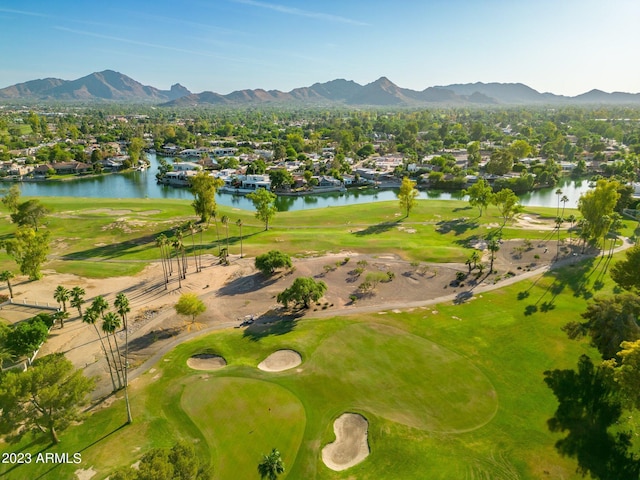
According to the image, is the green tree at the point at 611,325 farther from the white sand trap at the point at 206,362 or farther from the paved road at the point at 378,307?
the white sand trap at the point at 206,362

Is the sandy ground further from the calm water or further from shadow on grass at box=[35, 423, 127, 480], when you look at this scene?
the calm water

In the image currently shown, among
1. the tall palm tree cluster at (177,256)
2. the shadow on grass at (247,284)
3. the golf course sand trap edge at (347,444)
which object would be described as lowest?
the golf course sand trap edge at (347,444)

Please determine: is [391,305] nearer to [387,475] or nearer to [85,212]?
[387,475]

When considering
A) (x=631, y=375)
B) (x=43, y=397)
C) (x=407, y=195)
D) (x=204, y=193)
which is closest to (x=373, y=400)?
(x=631, y=375)

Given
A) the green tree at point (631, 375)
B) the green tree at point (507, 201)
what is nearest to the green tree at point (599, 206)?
the green tree at point (507, 201)

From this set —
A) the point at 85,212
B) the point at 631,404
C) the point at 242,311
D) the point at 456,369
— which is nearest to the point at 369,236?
the point at 242,311

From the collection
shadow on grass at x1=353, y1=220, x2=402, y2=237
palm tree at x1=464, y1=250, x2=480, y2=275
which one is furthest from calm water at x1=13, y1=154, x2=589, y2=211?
palm tree at x1=464, y1=250, x2=480, y2=275
